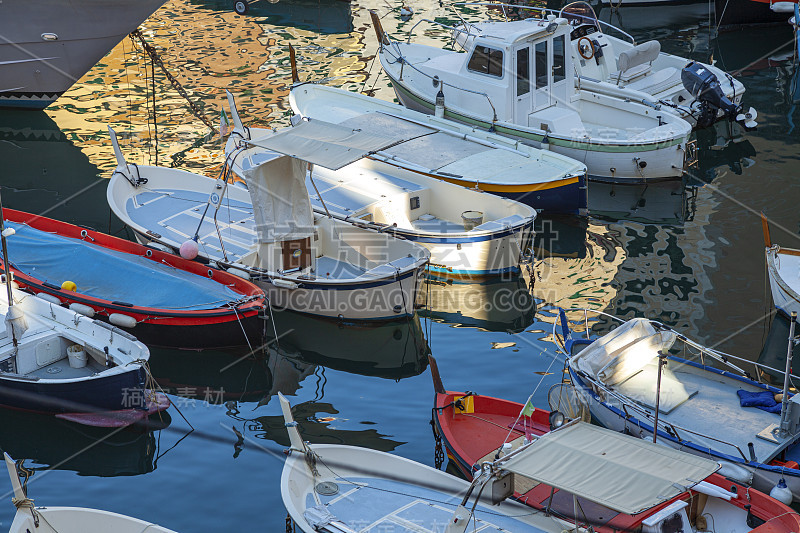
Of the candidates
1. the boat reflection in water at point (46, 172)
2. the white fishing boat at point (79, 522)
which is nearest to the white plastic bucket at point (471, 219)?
the boat reflection in water at point (46, 172)

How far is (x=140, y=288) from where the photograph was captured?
43.3ft

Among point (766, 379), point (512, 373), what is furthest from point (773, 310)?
point (512, 373)

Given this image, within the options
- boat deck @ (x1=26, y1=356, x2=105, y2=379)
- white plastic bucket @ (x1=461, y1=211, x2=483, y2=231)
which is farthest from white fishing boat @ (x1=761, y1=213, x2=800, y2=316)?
boat deck @ (x1=26, y1=356, x2=105, y2=379)

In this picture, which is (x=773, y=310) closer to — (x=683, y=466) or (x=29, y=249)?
(x=683, y=466)

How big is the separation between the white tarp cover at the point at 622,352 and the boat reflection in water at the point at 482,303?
94.3 inches

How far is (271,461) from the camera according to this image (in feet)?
36.5

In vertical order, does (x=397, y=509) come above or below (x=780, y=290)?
below

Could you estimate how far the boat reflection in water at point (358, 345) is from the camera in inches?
517

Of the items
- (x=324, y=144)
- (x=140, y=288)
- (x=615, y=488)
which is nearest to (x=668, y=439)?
(x=615, y=488)

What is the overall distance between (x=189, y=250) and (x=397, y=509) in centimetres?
579

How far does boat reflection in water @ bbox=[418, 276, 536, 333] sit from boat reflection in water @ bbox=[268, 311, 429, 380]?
50 centimetres

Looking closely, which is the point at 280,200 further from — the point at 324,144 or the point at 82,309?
the point at 82,309

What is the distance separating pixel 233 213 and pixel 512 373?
5.60 m

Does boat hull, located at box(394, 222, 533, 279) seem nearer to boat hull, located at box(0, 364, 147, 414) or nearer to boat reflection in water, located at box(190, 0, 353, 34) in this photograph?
boat hull, located at box(0, 364, 147, 414)
